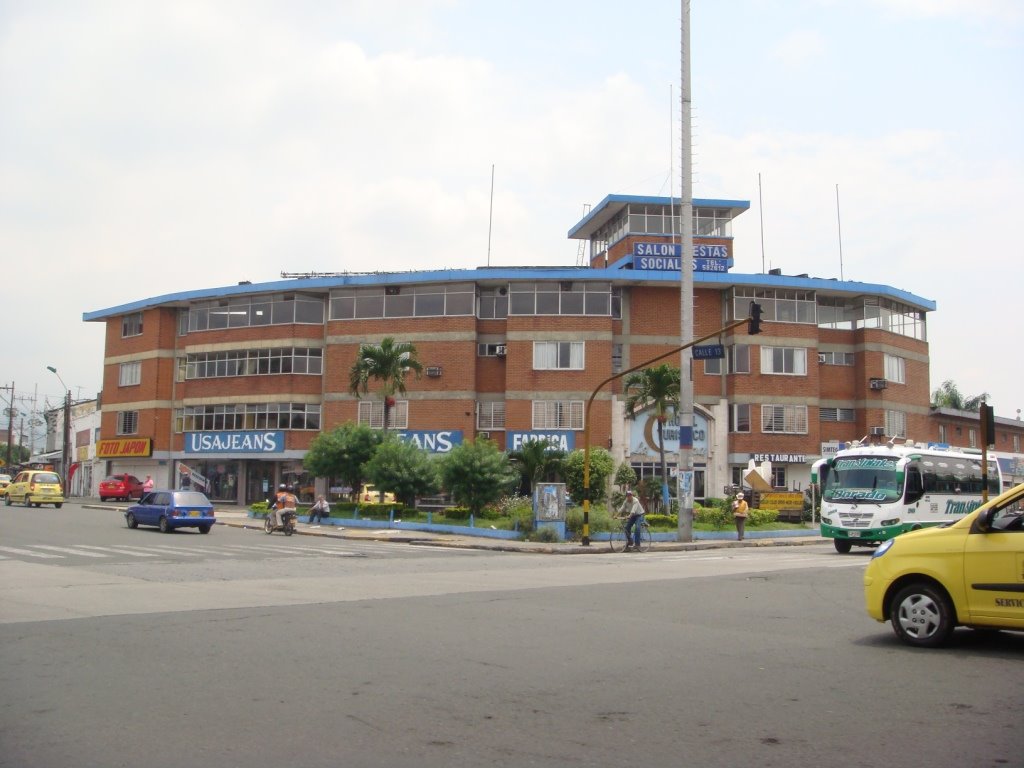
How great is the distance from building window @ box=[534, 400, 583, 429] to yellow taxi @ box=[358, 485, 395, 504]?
9178 millimetres

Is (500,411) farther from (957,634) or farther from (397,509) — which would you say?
(957,634)

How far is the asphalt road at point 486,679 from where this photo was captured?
675 cm

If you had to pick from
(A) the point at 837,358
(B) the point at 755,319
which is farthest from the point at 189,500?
(A) the point at 837,358

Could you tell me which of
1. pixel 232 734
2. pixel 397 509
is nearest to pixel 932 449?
pixel 397 509

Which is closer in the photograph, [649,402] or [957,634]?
[957,634]

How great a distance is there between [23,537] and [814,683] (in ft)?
89.0

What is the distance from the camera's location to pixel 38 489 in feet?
169

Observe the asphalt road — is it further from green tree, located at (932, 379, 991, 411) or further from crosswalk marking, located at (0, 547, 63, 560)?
green tree, located at (932, 379, 991, 411)

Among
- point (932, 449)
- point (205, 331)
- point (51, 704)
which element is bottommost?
point (51, 704)

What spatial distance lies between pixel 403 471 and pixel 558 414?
1237 cm

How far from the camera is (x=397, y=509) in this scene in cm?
4275

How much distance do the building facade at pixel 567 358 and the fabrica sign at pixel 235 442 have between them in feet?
0.30

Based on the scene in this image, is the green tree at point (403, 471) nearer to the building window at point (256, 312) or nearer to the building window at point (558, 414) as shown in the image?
the building window at point (558, 414)

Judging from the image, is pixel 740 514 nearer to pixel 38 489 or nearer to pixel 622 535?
pixel 622 535
